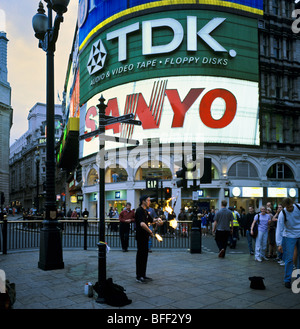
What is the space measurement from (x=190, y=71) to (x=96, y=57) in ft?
38.0

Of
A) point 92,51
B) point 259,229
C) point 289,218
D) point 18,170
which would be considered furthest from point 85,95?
point 18,170

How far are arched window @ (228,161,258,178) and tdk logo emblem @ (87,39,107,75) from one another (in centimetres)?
1788

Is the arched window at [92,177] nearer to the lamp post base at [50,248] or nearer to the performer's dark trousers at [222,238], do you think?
the performer's dark trousers at [222,238]

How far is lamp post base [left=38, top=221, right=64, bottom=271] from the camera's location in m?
8.89

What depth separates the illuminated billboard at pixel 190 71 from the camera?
1216 inches

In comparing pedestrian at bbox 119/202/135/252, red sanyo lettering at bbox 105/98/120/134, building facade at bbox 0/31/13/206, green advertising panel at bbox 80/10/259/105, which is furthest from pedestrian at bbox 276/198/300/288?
building facade at bbox 0/31/13/206

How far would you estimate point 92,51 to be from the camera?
120 feet

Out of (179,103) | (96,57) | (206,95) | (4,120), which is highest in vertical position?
(4,120)

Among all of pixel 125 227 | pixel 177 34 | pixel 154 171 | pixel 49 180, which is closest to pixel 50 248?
pixel 49 180

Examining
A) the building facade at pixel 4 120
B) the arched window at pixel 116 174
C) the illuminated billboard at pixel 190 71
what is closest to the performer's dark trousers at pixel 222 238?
the illuminated billboard at pixel 190 71

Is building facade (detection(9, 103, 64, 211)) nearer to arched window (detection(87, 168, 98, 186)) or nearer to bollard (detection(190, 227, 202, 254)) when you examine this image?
arched window (detection(87, 168, 98, 186))

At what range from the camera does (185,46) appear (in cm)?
3108

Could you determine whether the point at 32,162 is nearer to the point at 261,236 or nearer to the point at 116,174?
the point at 116,174

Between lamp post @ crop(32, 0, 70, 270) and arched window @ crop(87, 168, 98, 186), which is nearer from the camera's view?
lamp post @ crop(32, 0, 70, 270)
